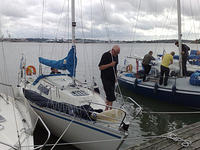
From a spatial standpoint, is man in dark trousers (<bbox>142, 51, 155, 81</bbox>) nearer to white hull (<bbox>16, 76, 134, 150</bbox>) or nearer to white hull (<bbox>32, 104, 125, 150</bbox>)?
white hull (<bbox>16, 76, 134, 150</bbox>)

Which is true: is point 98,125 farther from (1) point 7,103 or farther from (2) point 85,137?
(1) point 7,103

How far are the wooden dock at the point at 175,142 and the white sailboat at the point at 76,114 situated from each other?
62cm

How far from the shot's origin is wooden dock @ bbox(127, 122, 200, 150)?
14.9ft

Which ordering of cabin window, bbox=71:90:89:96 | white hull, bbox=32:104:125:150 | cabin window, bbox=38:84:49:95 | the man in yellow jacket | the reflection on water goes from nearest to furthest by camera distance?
1. white hull, bbox=32:104:125:150
2. cabin window, bbox=71:90:89:96
3. cabin window, bbox=38:84:49:95
4. the reflection on water
5. the man in yellow jacket

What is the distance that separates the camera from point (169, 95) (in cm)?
1065

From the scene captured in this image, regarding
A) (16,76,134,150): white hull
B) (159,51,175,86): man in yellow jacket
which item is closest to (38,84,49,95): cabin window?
(16,76,134,150): white hull

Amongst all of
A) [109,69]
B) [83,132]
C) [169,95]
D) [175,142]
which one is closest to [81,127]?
[83,132]

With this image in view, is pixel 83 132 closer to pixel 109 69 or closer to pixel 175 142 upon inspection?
pixel 109 69

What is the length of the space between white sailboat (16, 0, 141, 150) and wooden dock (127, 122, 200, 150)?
2.04ft

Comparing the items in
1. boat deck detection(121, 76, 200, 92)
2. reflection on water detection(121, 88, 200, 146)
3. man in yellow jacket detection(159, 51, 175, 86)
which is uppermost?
man in yellow jacket detection(159, 51, 175, 86)

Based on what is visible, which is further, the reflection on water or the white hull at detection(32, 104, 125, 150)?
the reflection on water

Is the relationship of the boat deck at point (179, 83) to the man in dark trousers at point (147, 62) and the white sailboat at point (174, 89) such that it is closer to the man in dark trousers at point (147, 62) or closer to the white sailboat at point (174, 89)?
the white sailboat at point (174, 89)

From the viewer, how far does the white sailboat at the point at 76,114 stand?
5266mm

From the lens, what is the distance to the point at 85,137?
5738mm
